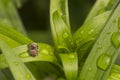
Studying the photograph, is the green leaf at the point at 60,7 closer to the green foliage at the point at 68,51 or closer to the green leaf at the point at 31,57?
the green foliage at the point at 68,51

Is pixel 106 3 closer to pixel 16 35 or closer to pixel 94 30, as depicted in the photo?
pixel 94 30

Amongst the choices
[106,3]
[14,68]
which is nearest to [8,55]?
[14,68]

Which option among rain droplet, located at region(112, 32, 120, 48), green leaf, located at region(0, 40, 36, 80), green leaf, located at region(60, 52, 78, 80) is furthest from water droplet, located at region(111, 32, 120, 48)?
green leaf, located at region(0, 40, 36, 80)

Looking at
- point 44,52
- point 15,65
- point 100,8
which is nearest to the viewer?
point 15,65

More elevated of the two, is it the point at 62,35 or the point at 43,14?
the point at 62,35

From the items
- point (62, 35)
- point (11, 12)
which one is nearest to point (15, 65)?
point (62, 35)

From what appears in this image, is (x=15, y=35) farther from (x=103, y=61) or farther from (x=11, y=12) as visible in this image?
(x=11, y=12)

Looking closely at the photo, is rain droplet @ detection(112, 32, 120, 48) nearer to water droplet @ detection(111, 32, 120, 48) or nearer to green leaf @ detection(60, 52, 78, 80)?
water droplet @ detection(111, 32, 120, 48)
